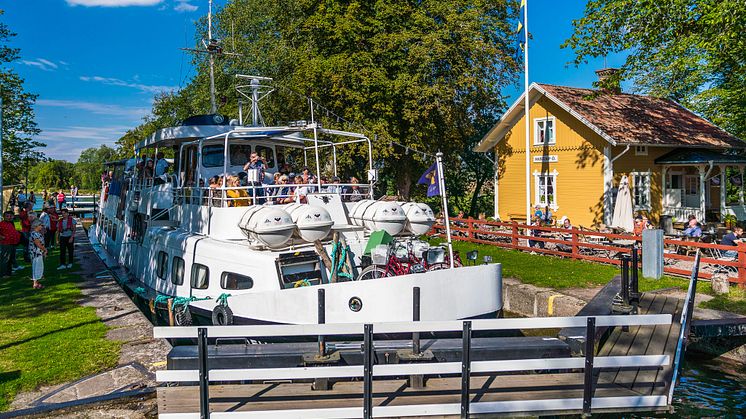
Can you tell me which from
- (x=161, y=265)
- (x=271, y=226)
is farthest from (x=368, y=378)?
(x=161, y=265)

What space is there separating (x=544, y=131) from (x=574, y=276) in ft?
44.8

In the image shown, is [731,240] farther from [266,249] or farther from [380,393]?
[380,393]

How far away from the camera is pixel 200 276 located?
1127 cm

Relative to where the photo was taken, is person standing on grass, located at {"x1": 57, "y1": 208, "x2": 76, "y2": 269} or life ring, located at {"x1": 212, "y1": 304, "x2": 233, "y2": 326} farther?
person standing on grass, located at {"x1": 57, "y1": 208, "x2": 76, "y2": 269}

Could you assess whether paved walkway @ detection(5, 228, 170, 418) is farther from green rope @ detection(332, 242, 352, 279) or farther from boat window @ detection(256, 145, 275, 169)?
boat window @ detection(256, 145, 275, 169)

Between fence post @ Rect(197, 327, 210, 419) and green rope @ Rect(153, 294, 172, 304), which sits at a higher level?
fence post @ Rect(197, 327, 210, 419)

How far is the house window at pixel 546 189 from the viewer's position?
27328 millimetres

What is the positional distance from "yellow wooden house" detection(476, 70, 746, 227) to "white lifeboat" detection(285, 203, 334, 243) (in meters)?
17.3

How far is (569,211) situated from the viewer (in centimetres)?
2647

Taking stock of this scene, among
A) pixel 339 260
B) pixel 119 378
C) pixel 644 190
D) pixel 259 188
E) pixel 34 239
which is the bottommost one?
pixel 119 378

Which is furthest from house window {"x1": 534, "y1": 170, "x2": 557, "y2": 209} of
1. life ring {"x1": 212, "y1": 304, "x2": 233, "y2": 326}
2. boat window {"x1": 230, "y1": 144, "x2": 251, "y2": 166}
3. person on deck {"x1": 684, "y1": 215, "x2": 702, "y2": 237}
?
life ring {"x1": 212, "y1": 304, "x2": 233, "y2": 326}

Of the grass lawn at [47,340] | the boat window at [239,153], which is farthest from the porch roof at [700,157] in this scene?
the grass lawn at [47,340]

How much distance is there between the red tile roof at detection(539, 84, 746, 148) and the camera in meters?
24.8

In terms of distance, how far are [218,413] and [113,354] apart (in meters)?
4.39
